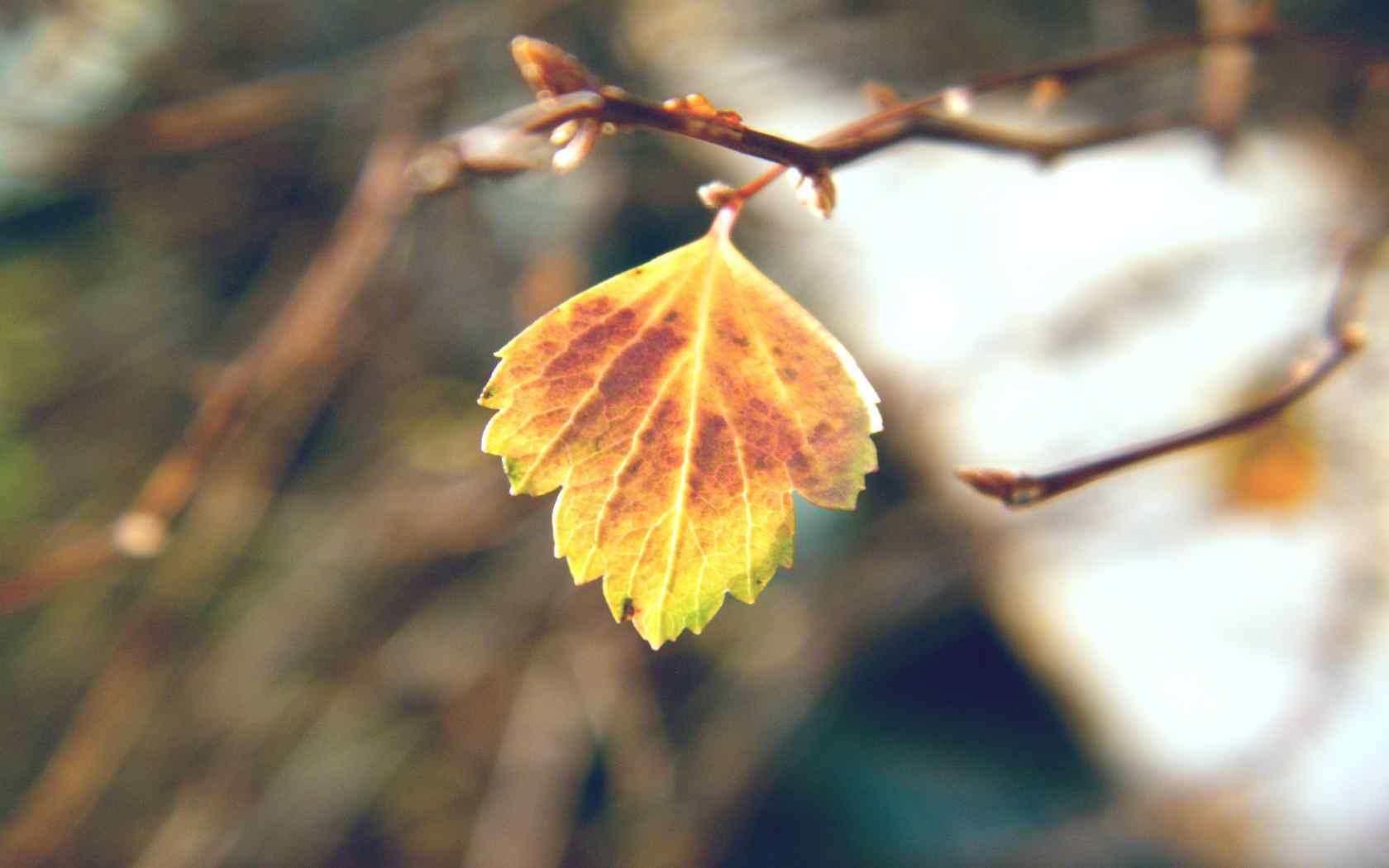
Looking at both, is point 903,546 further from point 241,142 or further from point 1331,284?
point 241,142

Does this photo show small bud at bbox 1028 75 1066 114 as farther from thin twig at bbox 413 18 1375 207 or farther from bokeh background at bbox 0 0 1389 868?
bokeh background at bbox 0 0 1389 868

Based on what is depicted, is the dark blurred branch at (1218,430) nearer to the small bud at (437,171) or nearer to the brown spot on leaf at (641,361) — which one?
the brown spot on leaf at (641,361)

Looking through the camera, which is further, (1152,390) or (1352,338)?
(1152,390)

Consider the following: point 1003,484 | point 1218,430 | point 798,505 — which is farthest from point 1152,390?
point 1003,484

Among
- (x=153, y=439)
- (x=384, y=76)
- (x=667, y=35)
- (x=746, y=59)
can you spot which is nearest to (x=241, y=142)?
(x=384, y=76)

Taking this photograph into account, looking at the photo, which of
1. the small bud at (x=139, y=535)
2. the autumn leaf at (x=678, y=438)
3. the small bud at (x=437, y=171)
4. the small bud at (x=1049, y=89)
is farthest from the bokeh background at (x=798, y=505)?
the autumn leaf at (x=678, y=438)

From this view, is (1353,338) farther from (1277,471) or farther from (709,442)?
(1277,471)

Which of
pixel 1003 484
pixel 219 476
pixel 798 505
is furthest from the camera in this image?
pixel 798 505
